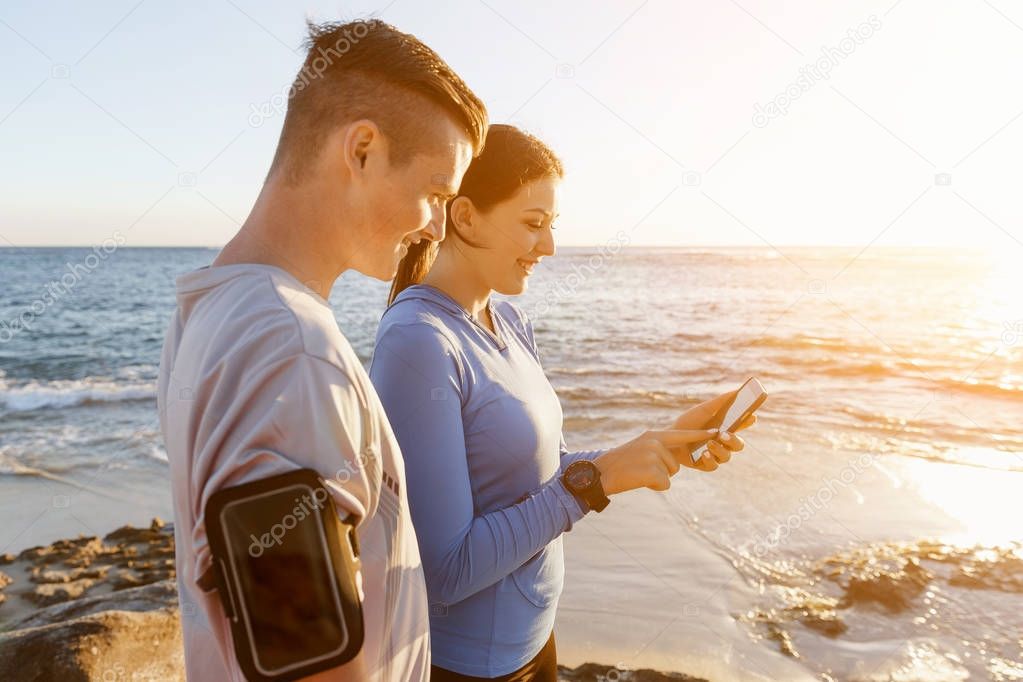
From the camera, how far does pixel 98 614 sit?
3.52m

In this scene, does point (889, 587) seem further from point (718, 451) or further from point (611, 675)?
point (718, 451)

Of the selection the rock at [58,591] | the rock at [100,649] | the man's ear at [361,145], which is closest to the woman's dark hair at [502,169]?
the man's ear at [361,145]

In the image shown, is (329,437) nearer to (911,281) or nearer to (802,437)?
(802,437)

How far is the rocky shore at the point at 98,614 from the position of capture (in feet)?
10.5

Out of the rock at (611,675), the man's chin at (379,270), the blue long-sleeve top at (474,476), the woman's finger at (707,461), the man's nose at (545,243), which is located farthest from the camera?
the rock at (611,675)

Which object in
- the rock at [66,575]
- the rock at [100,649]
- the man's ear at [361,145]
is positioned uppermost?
the man's ear at [361,145]

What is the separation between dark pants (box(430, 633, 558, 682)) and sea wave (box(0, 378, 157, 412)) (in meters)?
11.8

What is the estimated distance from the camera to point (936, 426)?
9578 millimetres

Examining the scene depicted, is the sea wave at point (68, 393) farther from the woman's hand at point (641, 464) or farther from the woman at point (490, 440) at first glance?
the woman's hand at point (641, 464)

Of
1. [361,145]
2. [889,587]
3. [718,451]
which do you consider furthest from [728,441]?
[889,587]

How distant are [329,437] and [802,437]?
29.0 feet

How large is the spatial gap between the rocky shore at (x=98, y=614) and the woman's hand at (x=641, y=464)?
226 cm

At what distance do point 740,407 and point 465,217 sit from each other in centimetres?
108

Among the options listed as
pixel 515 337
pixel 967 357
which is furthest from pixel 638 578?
pixel 967 357
